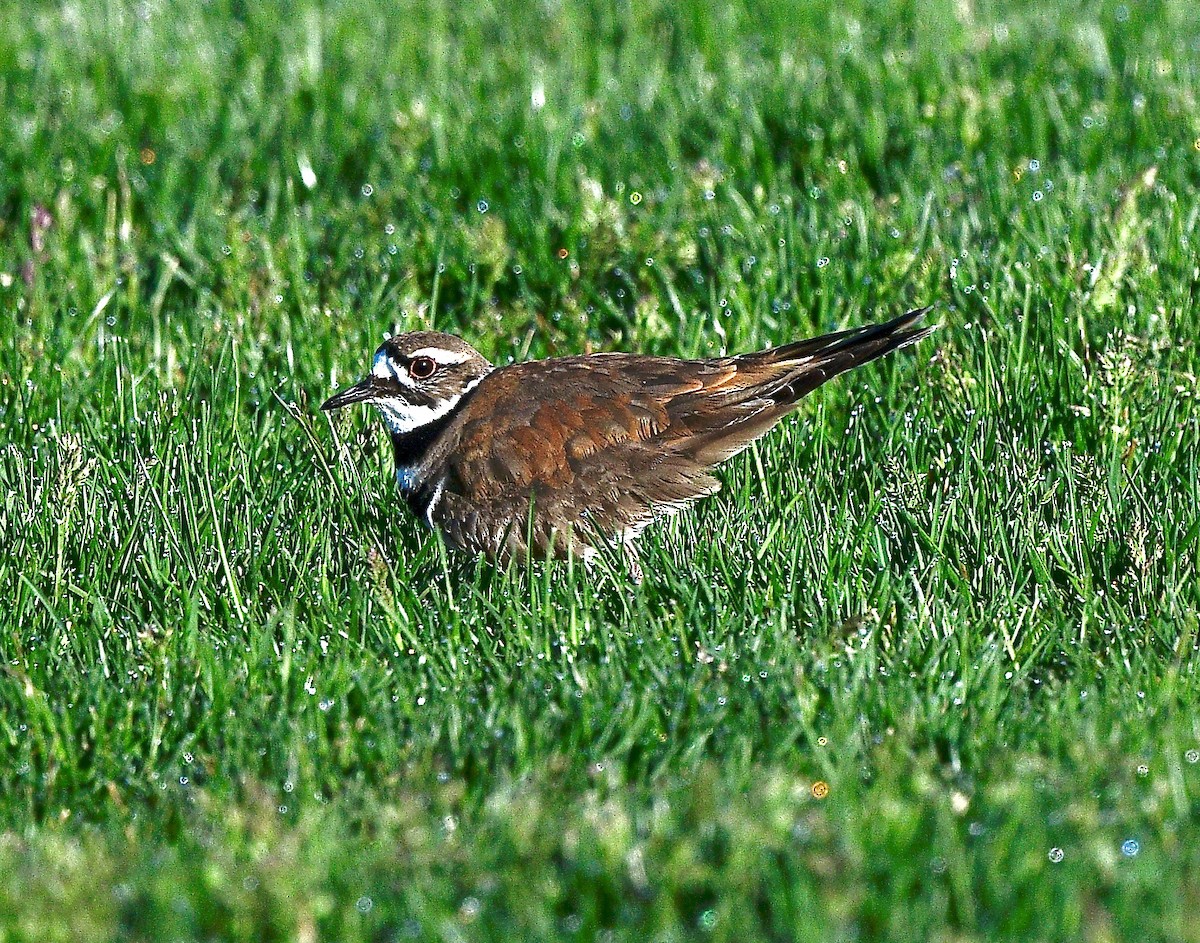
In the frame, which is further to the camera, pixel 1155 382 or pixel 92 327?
pixel 92 327

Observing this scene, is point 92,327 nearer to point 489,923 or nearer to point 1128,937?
point 489,923

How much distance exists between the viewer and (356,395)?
5.42 meters

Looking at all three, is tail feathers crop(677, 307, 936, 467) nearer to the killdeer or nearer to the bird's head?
the killdeer

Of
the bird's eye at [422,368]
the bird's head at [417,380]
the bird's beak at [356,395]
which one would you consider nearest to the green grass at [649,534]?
the bird's beak at [356,395]

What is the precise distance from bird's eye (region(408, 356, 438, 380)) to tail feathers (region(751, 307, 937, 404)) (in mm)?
1126

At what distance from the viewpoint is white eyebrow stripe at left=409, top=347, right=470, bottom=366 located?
5469 millimetres

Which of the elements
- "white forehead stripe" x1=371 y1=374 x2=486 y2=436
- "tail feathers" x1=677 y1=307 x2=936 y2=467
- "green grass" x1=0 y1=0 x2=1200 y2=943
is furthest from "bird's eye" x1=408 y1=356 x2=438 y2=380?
"tail feathers" x1=677 y1=307 x2=936 y2=467

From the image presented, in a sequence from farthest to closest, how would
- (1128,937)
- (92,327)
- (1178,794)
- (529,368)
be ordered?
(92,327)
(529,368)
(1178,794)
(1128,937)

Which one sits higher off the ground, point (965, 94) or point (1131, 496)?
point (965, 94)

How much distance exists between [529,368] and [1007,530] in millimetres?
1651

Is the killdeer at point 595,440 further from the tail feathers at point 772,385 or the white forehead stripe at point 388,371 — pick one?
the white forehead stripe at point 388,371

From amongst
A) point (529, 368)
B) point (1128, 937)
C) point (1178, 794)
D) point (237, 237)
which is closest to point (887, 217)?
point (529, 368)

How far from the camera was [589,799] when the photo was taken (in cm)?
352

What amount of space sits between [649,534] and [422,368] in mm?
1047
